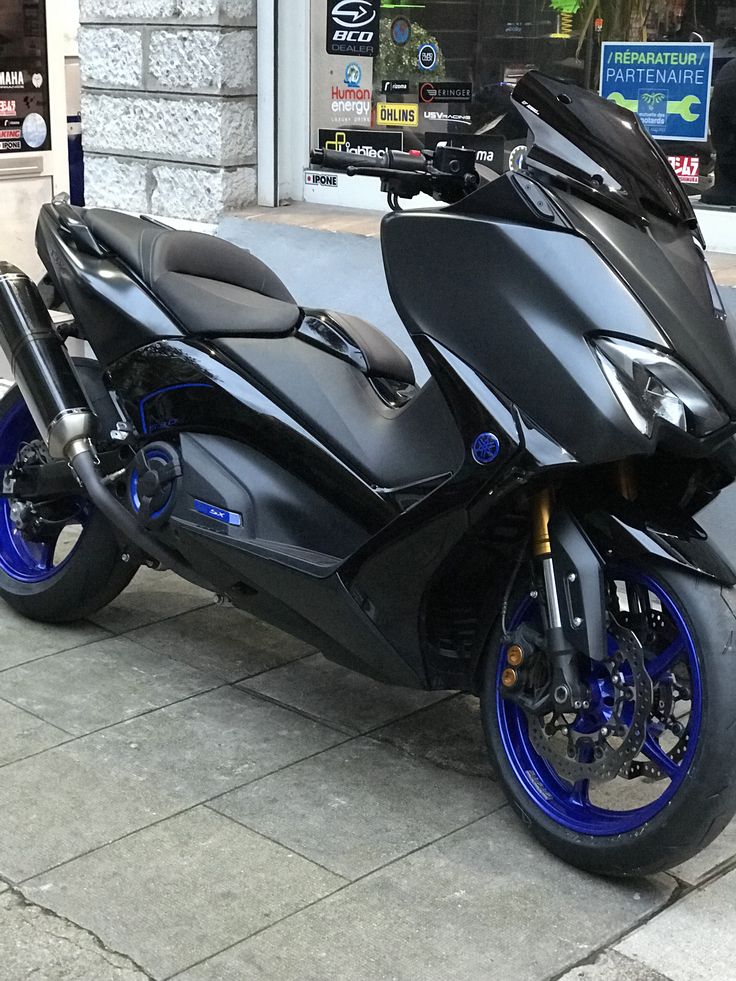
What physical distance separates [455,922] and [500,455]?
3.01ft

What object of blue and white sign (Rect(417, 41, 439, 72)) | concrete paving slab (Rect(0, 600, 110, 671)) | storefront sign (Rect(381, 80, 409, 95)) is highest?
blue and white sign (Rect(417, 41, 439, 72))

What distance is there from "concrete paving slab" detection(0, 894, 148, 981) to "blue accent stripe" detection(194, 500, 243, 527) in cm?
104

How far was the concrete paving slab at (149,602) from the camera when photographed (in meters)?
4.39

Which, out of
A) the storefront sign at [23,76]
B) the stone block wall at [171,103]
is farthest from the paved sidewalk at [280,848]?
the storefront sign at [23,76]

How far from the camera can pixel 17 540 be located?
4.41 meters

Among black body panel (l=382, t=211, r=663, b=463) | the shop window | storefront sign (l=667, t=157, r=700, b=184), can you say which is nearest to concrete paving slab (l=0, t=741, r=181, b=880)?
black body panel (l=382, t=211, r=663, b=463)

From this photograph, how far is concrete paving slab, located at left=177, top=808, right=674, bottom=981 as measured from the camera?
8.78 feet

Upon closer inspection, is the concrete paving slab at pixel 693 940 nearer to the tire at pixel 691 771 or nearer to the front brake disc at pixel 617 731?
the tire at pixel 691 771

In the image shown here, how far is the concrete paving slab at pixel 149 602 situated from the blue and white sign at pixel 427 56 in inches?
81.7

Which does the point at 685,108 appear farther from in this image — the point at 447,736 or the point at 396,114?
the point at 447,736

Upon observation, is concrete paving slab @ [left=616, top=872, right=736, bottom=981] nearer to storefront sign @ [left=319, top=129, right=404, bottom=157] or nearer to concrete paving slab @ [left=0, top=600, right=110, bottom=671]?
concrete paving slab @ [left=0, top=600, right=110, bottom=671]

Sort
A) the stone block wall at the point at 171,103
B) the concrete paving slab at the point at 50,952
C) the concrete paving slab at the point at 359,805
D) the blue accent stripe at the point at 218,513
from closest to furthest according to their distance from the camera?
1. the concrete paving slab at the point at 50,952
2. the concrete paving slab at the point at 359,805
3. the blue accent stripe at the point at 218,513
4. the stone block wall at the point at 171,103

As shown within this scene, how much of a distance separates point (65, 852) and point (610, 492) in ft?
4.47

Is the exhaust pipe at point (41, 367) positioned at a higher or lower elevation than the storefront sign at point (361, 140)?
lower
